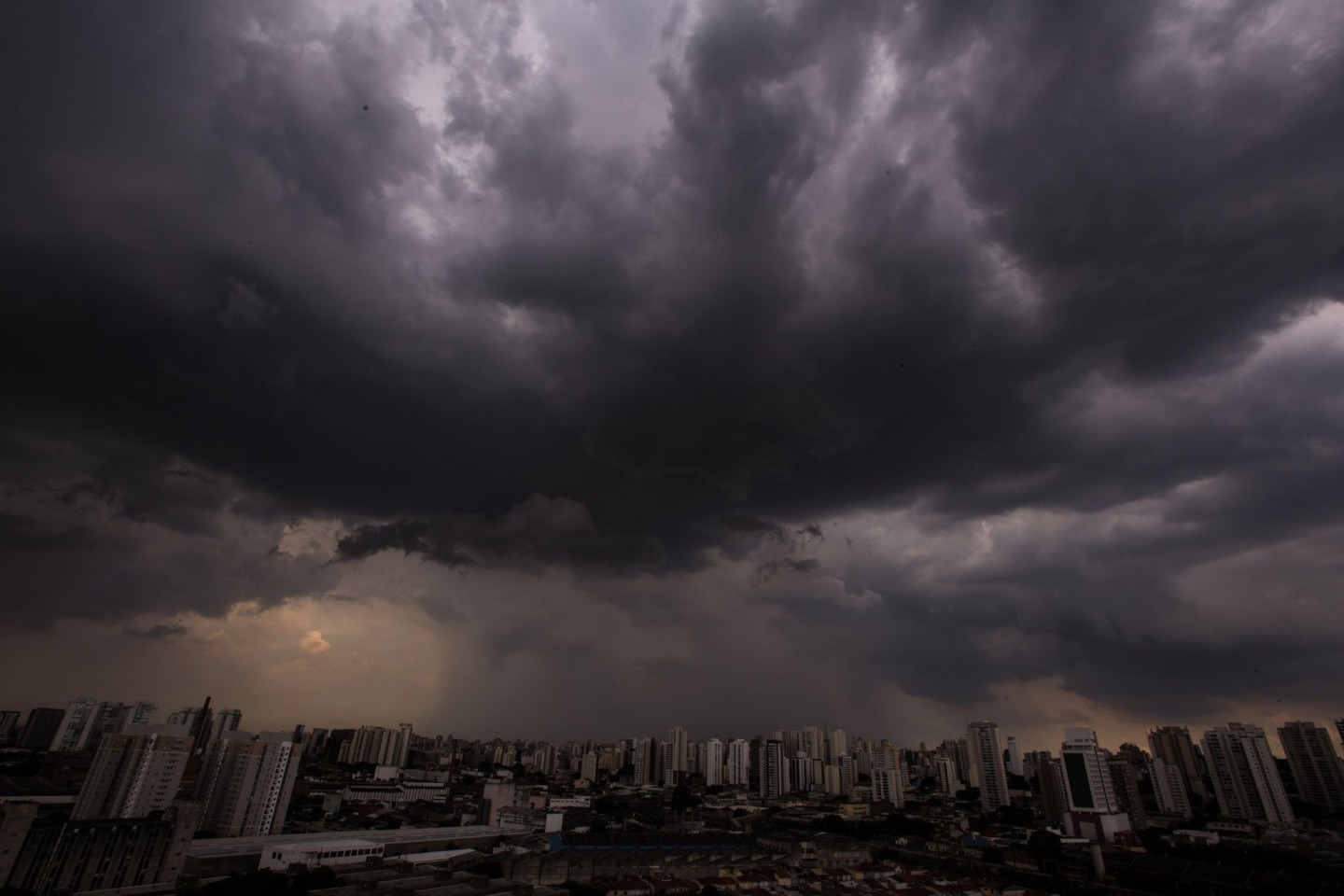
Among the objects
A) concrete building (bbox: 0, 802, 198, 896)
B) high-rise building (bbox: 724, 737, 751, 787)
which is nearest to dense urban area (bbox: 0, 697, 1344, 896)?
concrete building (bbox: 0, 802, 198, 896)

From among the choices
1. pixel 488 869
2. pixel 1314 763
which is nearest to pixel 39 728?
pixel 488 869

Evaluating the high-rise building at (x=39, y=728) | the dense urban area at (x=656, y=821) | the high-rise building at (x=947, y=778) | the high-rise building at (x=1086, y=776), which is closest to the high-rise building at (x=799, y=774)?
the dense urban area at (x=656, y=821)

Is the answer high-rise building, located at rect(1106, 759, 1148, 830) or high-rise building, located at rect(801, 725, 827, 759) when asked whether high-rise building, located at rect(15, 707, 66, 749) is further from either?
high-rise building, located at rect(1106, 759, 1148, 830)

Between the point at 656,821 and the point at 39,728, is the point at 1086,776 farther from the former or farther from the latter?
the point at 39,728

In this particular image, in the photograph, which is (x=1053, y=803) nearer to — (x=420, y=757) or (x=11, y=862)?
(x=11, y=862)

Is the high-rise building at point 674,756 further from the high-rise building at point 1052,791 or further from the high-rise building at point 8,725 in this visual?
the high-rise building at point 8,725
